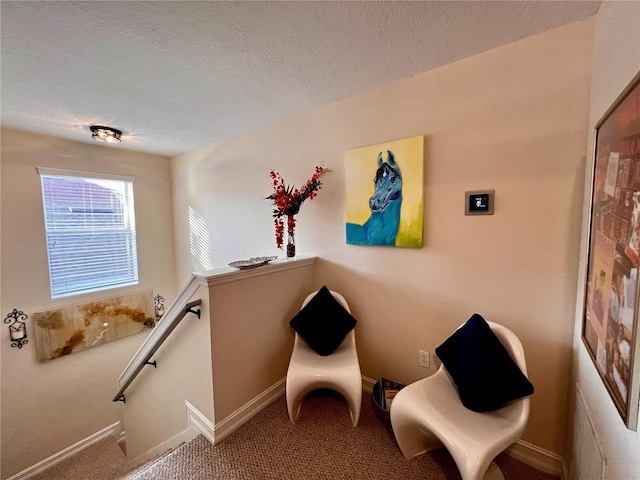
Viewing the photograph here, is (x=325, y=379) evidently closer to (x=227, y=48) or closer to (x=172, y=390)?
(x=172, y=390)

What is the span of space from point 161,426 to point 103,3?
296 centimetres

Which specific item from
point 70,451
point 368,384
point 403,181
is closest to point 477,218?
point 403,181

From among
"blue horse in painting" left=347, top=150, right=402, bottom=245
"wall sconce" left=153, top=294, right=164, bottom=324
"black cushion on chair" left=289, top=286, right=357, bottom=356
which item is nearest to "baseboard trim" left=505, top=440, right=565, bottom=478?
"black cushion on chair" left=289, top=286, right=357, bottom=356

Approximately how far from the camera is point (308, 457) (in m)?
1.52

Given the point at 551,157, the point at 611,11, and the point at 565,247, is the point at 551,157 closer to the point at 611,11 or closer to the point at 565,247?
the point at 565,247

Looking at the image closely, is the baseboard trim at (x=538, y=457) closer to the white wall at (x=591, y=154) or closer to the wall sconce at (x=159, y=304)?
the white wall at (x=591, y=154)

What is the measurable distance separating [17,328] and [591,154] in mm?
4806

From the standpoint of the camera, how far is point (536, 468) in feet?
4.84

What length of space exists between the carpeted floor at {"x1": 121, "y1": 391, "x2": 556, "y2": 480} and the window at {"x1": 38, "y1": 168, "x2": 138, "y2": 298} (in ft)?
8.13

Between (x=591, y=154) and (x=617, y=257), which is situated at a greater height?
(x=591, y=154)

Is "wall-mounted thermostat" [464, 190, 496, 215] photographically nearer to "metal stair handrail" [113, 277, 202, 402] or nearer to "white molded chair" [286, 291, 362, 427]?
"white molded chair" [286, 291, 362, 427]

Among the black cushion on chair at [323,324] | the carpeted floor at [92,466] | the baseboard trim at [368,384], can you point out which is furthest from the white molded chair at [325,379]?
the carpeted floor at [92,466]

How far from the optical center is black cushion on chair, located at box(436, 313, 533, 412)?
1.26 m

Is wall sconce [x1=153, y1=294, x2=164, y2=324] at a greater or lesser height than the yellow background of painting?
lesser
